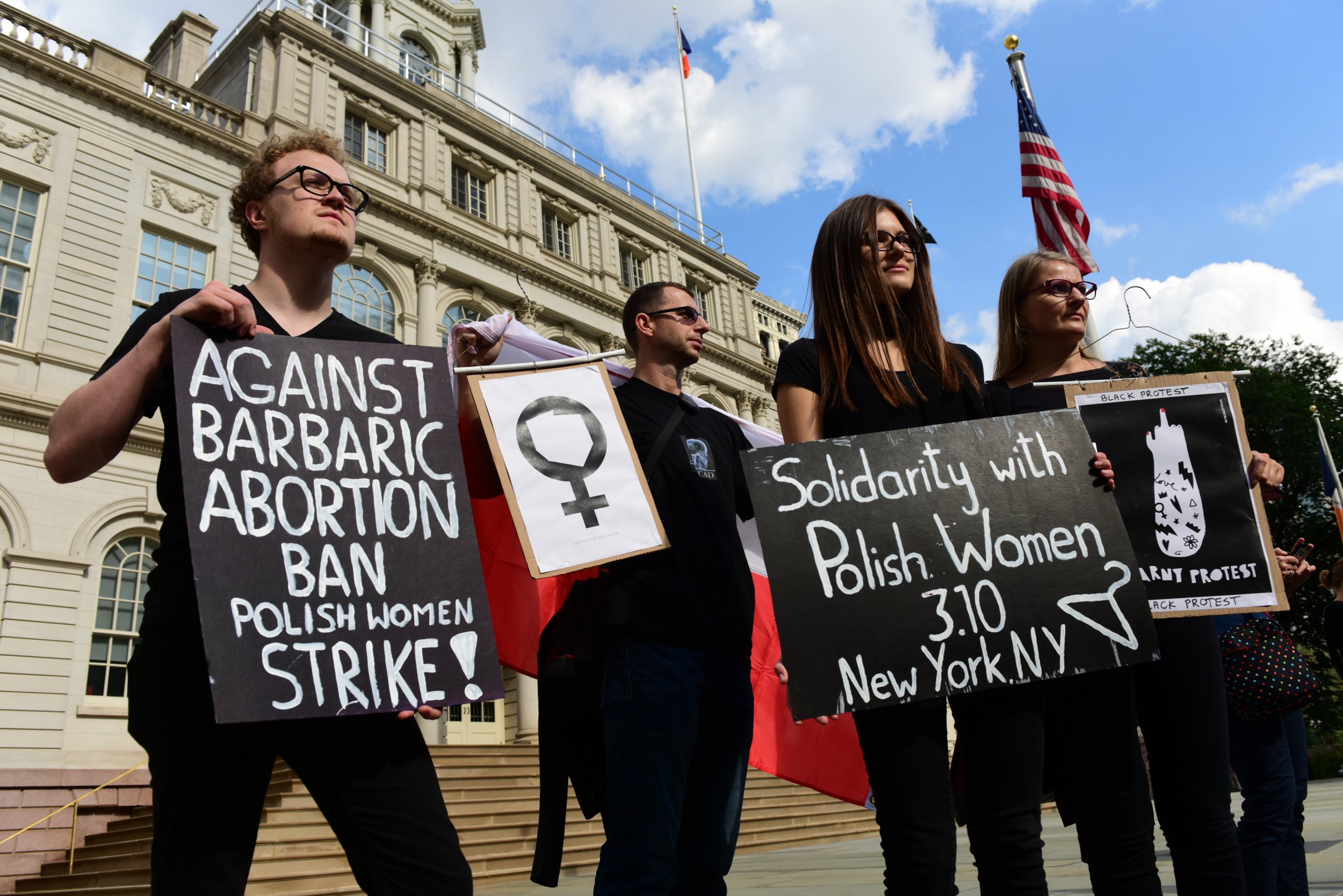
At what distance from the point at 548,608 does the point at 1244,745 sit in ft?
8.89

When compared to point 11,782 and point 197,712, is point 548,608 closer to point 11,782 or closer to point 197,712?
point 197,712

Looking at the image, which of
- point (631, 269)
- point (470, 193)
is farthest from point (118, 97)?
point (631, 269)

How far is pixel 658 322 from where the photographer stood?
3592 millimetres

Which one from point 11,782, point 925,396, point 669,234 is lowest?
point 11,782

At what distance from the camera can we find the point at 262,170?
256 cm

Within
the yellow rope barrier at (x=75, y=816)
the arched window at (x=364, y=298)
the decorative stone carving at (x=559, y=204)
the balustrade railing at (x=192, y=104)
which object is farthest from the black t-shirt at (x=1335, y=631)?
the decorative stone carving at (x=559, y=204)

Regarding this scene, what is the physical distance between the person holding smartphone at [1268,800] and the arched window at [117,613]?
49.2ft

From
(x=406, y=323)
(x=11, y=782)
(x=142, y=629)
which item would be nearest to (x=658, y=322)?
(x=142, y=629)

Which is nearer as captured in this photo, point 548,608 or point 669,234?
point 548,608

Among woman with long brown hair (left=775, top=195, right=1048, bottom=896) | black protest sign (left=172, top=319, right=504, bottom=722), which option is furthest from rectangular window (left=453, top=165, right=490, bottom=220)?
black protest sign (left=172, top=319, right=504, bottom=722)

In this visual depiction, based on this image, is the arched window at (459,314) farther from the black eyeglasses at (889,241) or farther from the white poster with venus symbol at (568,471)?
the black eyeglasses at (889,241)

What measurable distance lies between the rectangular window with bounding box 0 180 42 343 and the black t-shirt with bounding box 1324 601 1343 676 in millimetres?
17787

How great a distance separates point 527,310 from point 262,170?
21.3 meters

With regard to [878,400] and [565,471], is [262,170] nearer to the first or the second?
[565,471]
